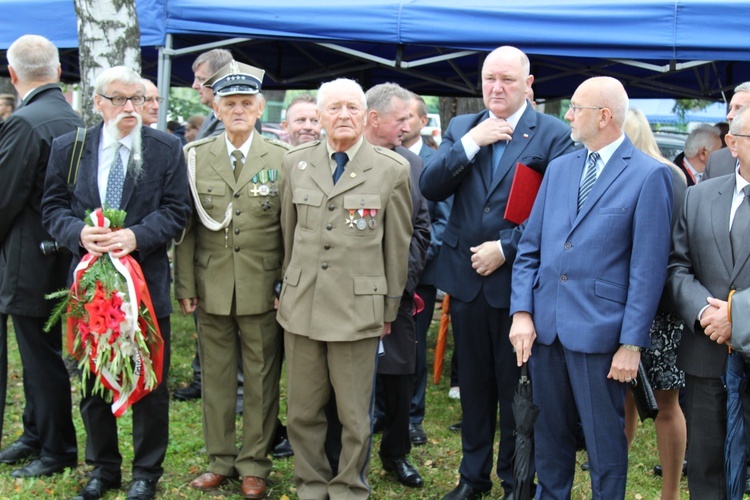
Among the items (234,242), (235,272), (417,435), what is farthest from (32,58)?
(417,435)

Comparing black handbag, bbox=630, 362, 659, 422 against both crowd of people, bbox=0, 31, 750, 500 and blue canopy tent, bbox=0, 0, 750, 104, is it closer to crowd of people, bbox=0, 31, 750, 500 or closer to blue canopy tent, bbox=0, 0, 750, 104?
crowd of people, bbox=0, 31, 750, 500

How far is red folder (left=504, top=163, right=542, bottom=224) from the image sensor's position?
3955mm

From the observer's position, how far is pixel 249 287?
4.22 m

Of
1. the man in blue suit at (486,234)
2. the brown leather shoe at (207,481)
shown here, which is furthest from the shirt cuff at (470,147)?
the brown leather shoe at (207,481)

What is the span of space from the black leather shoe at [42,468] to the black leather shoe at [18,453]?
191 millimetres

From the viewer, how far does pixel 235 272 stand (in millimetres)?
4211

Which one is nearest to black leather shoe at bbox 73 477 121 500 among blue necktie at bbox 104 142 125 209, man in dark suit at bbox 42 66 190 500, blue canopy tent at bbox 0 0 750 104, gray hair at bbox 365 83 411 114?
man in dark suit at bbox 42 66 190 500

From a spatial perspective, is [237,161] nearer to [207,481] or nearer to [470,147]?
[470,147]

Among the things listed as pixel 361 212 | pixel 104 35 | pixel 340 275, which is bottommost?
pixel 340 275

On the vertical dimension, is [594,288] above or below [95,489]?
above

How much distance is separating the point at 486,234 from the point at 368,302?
66 centimetres

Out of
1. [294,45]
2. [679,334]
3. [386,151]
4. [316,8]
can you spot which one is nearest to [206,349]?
[386,151]

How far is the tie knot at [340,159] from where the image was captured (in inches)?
159

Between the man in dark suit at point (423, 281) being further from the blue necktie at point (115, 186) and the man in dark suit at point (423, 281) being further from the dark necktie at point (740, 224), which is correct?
the dark necktie at point (740, 224)
